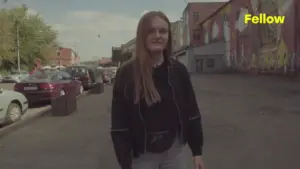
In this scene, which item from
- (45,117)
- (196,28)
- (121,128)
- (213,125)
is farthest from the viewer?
(196,28)

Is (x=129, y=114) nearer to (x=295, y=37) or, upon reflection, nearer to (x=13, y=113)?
(x=13, y=113)

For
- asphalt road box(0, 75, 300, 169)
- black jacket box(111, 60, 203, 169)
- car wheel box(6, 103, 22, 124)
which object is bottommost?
asphalt road box(0, 75, 300, 169)

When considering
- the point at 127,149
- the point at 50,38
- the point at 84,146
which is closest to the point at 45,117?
the point at 84,146

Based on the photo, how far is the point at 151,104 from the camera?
80.1 inches

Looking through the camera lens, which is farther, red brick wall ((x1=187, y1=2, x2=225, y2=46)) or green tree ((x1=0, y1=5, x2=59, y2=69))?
red brick wall ((x1=187, y1=2, x2=225, y2=46))

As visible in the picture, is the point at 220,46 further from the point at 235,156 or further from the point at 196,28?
the point at 235,156

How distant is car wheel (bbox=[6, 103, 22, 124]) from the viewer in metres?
8.61

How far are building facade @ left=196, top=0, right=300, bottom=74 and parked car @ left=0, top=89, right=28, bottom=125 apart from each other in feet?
59.6

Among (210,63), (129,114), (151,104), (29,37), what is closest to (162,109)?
(151,104)

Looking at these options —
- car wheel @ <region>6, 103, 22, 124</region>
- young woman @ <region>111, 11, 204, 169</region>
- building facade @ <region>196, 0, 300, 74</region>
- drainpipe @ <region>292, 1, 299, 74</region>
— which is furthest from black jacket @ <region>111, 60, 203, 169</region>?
drainpipe @ <region>292, 1, 299, 74</region>

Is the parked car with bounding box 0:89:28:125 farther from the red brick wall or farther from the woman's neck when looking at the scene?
the red brick wall

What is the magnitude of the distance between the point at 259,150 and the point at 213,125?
2.39 metres

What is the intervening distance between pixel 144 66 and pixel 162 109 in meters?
0.30

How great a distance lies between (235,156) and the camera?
5.22 metres
